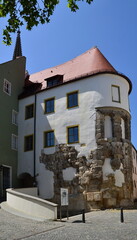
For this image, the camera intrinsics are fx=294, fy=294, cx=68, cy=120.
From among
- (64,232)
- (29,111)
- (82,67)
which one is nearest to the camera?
(64,232)

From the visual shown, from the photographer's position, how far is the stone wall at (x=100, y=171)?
69.1 ft

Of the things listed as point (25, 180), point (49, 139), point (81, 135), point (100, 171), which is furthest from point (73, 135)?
point (25, 180)

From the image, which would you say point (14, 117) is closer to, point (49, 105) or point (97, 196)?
point (49, 105)

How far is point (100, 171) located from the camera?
70.2 ft

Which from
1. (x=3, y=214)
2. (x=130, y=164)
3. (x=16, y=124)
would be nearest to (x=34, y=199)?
(x=3, y=214)

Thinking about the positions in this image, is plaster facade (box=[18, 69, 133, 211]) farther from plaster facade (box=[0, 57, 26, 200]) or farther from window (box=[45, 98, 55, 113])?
plaster facade (box=[0, 57, 26, 200])

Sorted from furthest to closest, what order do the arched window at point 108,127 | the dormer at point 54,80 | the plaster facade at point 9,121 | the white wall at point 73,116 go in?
the dormer at point 54,80 < the plaster facade at point 9,121 < the white wall at point 73,116 < the arched window at point 108,127

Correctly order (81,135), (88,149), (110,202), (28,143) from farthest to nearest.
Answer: (28,143) < (81,135) < (88,149) < (110,202)

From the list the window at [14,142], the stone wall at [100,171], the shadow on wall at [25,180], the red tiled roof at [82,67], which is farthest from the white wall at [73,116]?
the red tiled roof at [82,67]

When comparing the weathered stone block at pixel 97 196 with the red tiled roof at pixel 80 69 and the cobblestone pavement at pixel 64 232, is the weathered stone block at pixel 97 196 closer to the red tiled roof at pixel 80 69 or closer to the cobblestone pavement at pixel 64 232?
the cobblestone pavement at pixel 64 232

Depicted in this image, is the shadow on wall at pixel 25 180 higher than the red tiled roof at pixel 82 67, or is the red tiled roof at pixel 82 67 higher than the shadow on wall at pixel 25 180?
the red tiled roof at pixel 82 67

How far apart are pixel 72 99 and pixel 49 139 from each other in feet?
12.7

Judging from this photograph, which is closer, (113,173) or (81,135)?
(113,173)

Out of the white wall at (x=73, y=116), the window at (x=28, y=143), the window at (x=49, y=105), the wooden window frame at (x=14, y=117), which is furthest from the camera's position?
the wooden window frame at (x=14, y=117)
